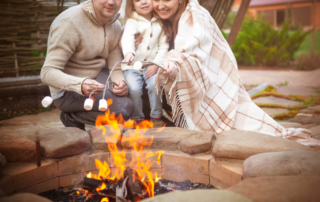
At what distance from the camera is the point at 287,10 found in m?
16.8

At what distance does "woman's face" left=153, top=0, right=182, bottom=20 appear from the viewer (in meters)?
2.64

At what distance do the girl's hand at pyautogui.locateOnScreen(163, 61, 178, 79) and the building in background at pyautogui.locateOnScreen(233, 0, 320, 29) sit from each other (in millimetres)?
16135

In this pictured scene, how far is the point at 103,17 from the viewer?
102 inches

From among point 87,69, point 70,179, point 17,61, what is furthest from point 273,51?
point 70,179

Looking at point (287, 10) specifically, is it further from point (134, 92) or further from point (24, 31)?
point (134, 92)

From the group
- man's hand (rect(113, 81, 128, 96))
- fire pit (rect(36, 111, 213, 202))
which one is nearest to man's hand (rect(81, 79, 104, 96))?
fire pit (rect(36, 111, 213, 202))

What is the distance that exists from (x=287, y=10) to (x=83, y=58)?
16780mm

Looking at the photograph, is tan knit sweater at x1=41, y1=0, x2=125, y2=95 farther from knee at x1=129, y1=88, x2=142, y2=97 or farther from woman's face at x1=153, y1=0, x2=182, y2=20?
woman's face at x1=153, y1=0, x2=182, y2=20

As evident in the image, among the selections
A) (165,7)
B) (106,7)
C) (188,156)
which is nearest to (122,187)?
(188,156)

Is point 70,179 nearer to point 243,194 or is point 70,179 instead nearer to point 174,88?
point 174,88

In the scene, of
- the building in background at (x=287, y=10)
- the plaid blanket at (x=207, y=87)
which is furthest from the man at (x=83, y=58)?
the building in background at (x=287, y=10)

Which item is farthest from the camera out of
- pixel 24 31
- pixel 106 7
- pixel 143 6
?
pixel 24 31

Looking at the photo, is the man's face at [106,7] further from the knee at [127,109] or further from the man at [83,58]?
the knee at [127,109]

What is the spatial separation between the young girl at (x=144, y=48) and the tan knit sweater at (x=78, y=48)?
132mm
